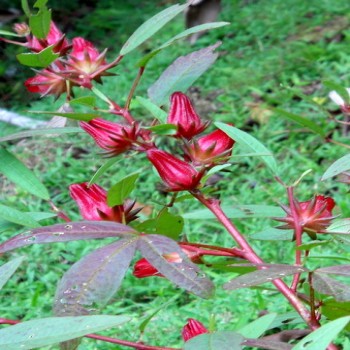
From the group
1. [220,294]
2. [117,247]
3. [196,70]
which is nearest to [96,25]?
[220,294]

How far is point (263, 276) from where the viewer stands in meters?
0.73

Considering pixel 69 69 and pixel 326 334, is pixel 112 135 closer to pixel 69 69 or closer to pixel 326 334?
pixel 69 69

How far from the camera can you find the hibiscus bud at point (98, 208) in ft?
2.93

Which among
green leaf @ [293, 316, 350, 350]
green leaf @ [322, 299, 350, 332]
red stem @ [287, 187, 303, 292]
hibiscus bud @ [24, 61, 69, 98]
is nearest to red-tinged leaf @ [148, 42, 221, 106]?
hibiscus bud @ [24, 61, 69, 98]

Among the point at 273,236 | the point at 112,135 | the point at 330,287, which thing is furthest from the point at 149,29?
the point at 330,287

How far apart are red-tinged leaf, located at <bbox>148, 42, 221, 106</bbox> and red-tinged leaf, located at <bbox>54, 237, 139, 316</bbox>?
13.2 inches

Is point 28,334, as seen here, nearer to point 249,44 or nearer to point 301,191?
point 301,191

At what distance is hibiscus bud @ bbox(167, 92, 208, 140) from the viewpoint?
2.85 ft

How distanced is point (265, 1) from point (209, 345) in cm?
390

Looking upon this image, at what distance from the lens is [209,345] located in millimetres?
731

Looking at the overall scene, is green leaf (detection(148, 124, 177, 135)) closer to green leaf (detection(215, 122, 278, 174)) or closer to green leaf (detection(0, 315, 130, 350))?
green leaf (detection(215, 122, 278, 174))

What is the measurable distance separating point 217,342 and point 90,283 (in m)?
0.12

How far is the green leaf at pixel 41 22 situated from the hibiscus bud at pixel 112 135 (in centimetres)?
15

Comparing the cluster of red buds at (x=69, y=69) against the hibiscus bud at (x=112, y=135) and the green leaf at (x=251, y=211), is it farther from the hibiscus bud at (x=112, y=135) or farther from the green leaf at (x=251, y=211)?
the green leaf at (x=251, y=211)
